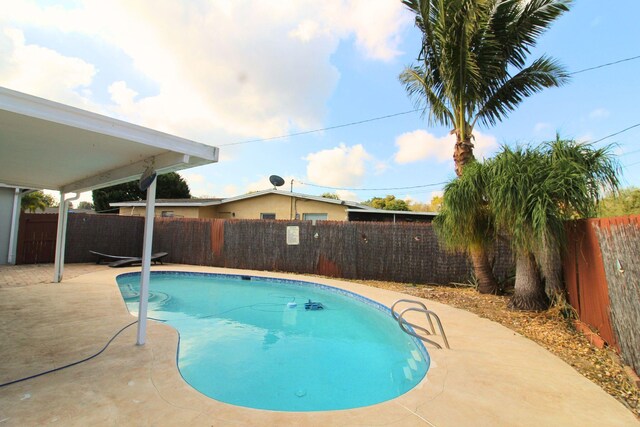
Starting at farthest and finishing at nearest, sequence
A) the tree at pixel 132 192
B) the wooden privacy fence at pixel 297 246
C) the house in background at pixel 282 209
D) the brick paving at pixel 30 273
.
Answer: the tree at pixel 132 192 < the house in background at pixel 282 209 < the wooden privacy fence at pixel 297 246 < the brick paving at pixel 30 273

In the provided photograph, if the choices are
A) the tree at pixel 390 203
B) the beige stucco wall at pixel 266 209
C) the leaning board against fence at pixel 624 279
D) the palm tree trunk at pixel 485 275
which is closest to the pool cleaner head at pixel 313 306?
the palm tree trunk at pixel 485 275

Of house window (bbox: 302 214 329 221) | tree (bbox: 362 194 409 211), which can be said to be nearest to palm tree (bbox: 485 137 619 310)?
house window (bbox: 302 214 329 221)

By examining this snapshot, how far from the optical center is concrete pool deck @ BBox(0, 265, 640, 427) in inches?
105

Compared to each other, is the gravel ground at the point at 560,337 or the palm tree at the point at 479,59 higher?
the palm tree at the point at 479,59

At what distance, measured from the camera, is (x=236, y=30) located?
10547mm

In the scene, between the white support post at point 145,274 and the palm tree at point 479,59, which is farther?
the palm tree at point 479,59

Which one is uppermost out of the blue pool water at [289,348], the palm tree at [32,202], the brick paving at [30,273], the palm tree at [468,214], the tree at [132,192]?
the tree at [132,192]

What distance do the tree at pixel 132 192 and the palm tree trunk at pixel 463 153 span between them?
1097 inches

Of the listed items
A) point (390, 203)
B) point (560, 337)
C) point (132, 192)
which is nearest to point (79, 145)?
point (560, 337)

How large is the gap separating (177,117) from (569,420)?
15.1 metres

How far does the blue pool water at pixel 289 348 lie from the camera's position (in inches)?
154

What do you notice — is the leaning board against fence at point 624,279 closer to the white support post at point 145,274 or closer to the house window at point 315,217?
the white support post at point 145,274

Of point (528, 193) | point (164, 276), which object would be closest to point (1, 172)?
point (164, 276)

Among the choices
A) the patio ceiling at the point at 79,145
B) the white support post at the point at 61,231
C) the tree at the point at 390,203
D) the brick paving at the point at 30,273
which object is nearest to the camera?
the patio ceiling at the point at 79,145
